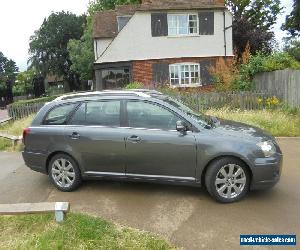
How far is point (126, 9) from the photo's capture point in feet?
91.6

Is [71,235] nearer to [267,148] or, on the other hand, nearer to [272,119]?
[267,148]

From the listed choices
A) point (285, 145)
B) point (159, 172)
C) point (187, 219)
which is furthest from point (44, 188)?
point (285, 145)

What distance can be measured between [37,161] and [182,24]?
63.4 ft

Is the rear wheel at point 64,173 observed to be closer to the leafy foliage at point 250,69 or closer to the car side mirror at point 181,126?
the car side mirror at point 181,126

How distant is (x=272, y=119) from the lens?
11.3 m

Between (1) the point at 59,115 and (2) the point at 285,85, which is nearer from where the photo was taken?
(1) the point at 59,115

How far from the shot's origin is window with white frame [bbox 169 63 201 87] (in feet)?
79.8

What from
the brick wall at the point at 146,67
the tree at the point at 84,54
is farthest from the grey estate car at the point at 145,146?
the tree at the point at 84,54

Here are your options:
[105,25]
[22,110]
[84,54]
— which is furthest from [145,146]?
[84,54]

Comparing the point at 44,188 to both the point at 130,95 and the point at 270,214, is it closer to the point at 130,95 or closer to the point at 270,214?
the point at 130,95

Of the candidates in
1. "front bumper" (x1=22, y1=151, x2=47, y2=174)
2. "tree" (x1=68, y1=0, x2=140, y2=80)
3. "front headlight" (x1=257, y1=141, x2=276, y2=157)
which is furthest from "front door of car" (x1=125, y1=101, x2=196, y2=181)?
"tree" (x1=68, y1=0, x2=140, y2=80)

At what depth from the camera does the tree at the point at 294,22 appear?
123 ft

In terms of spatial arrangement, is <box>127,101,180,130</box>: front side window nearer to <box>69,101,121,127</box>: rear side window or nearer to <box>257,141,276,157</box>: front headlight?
<box>69,101,121,127</box>: rear side window

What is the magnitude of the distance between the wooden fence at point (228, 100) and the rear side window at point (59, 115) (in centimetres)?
763
